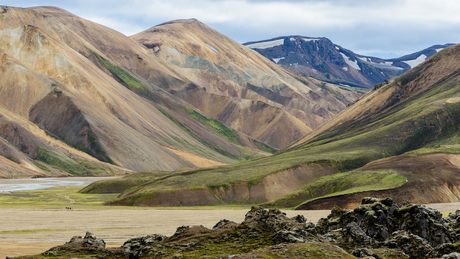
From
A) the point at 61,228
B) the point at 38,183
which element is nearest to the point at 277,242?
the point at 61,228

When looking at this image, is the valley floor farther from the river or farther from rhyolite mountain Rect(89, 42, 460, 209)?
the river

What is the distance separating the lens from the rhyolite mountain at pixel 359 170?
73.1 metres

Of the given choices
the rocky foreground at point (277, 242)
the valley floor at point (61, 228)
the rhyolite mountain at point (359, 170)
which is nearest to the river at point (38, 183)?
the rhyolite mountain at point (359, 170)

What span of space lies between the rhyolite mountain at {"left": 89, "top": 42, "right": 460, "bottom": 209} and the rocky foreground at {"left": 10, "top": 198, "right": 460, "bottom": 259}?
42661mm

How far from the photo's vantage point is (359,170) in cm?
8694

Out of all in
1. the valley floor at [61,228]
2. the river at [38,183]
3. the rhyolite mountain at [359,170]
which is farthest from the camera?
the river at [38,183]

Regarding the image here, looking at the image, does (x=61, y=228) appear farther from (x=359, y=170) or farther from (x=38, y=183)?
(x=38, y=183)

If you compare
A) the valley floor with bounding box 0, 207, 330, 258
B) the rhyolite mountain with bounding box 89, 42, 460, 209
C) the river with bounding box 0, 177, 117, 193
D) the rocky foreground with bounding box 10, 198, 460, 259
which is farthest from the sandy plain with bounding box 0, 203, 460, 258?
the river with bounding box 0, 177, 117, 193

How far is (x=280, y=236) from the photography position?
21.7 metres

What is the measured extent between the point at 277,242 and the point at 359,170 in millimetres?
69506

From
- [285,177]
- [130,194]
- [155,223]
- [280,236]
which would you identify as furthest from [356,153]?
[280,236]

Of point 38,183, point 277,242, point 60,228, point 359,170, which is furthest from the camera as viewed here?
point 38,183

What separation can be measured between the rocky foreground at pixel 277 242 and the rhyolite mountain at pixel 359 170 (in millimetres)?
42661

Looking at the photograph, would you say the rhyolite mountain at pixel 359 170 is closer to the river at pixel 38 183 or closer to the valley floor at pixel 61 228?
the river at pixel 38 183
